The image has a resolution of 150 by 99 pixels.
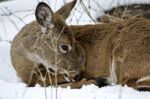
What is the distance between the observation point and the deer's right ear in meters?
7.44

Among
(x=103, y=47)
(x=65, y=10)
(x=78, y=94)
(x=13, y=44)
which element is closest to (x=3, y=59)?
(x=13, y=44)

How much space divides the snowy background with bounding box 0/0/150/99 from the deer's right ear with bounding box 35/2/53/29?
2.74 ft

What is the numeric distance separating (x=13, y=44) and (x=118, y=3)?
2.81 meters

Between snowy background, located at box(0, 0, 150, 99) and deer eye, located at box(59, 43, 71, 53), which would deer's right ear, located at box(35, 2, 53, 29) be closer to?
deer eye, located at box(59, 43, 71, 53)

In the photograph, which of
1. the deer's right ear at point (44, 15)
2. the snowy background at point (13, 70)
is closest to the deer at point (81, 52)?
the deer's right ear at point (44, 15)

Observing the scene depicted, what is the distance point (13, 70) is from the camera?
27.4 ft

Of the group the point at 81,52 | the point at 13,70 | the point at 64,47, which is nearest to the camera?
the point at 64,47

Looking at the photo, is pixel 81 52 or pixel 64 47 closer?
pixel 64 47

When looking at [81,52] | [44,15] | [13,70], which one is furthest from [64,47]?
[13,70]

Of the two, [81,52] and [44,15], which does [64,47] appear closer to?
[81,52]

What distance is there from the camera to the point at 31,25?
26.5 ft

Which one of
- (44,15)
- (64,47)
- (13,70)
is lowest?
(13,70)

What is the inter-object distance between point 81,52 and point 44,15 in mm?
683

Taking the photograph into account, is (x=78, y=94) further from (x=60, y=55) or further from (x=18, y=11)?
(x=18, y=11)
